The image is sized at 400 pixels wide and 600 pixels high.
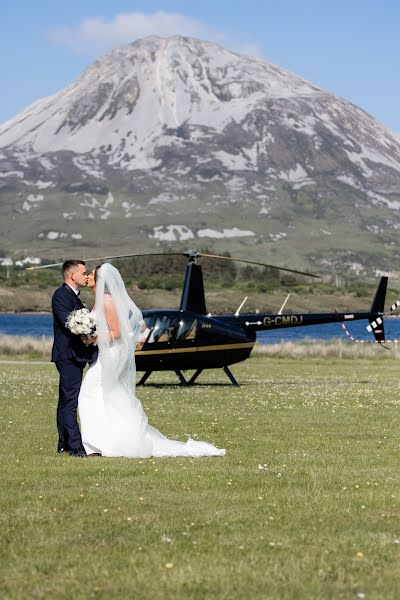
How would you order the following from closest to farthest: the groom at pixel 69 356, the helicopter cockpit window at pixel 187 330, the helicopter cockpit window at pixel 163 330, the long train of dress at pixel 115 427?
1. the long train of dress at pixel 115 427
2. the groom at pixel 69 356
3. the helicopter cockpit window at pixel 163 330
4. the helicopter cockpit window at pixel 187 330

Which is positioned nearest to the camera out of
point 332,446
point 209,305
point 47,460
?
point 47,460

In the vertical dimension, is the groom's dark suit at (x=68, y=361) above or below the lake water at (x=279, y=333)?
above

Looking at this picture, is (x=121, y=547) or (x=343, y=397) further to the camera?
(x=343, y=397)

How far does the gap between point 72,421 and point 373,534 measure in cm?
685

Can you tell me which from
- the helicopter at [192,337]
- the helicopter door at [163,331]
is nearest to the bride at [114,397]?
the helicopter at [192,337]

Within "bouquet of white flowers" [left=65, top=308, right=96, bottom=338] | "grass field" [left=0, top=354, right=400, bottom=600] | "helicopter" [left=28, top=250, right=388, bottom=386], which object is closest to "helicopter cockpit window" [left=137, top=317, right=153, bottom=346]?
"helicopter" [left=28, top=250, right=388, bottom=386]

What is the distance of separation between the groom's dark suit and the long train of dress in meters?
0.14

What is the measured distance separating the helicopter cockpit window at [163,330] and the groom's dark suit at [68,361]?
15.8 m

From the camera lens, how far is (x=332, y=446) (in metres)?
17.5

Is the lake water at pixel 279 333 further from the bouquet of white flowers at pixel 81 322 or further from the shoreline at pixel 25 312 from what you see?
the bouquet of white flowers at pixel 81 322

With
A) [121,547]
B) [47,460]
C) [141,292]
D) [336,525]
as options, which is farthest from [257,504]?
[141,292]

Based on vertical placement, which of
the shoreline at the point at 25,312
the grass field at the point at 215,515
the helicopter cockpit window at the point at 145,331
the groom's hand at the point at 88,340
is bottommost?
the shoreline at the point at 25,312

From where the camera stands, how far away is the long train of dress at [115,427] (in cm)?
1598

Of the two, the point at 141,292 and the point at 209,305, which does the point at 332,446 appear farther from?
the point at 141,292
